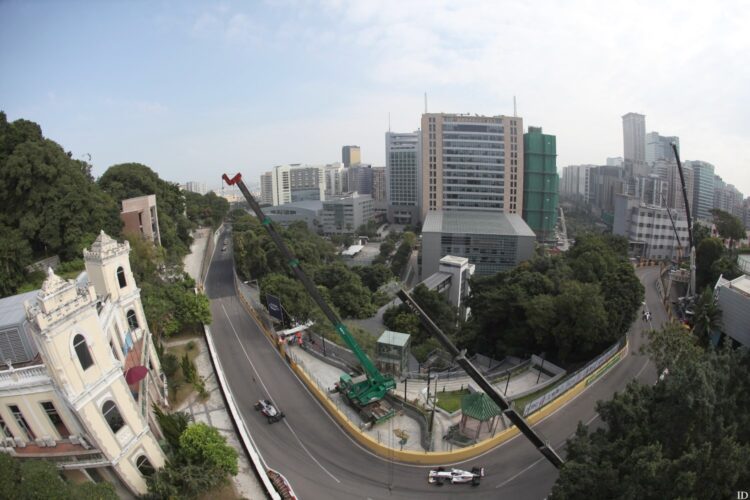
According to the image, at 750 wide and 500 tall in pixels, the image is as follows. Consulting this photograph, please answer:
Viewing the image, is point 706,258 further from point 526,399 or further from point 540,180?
point 540,180

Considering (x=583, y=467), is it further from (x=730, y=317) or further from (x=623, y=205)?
(x=623, y=205)

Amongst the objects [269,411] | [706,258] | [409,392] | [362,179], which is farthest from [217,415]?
[362,179]

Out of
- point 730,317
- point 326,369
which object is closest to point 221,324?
point 326,369

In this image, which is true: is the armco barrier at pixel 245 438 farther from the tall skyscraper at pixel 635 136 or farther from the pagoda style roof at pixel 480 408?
the tall skyscraper at pixel 635 136

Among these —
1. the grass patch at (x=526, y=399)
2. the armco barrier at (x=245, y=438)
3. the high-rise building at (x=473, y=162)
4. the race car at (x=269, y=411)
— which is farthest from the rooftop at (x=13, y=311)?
the high-rise building at (x=473, y=162)

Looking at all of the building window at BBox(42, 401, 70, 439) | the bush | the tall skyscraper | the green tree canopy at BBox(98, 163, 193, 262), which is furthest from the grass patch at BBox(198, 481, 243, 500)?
the tall skyscraper

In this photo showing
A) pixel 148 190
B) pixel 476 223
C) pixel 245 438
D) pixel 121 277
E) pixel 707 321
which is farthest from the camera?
pixel 476 223

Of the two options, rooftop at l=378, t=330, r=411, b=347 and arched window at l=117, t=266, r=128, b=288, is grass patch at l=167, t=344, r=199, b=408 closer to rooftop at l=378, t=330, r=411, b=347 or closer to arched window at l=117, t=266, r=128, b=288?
arched window at l=117, t=266, r=128, b=288
